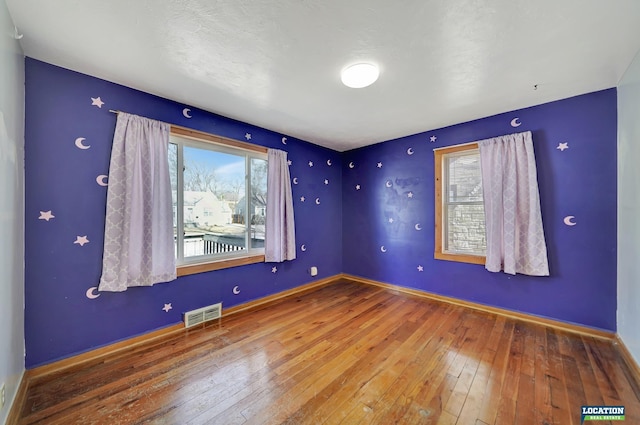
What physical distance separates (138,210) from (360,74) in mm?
2248

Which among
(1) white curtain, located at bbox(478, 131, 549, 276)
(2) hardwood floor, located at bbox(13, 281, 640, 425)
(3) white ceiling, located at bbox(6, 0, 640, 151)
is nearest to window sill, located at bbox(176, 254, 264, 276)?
Answer: (2) hardwood floor, located at bbox(13, 281, 640, 425)

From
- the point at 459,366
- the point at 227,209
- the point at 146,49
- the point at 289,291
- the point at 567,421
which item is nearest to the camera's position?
the point at 567,421

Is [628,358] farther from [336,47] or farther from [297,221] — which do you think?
[297,221]

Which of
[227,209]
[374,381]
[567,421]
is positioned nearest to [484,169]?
[567,421]

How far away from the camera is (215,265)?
272 centimetres

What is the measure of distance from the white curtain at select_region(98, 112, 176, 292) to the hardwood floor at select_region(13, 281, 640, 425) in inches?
27.3

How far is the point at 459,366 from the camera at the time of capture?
1.85 m

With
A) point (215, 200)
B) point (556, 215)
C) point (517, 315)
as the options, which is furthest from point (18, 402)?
point (556, 215)

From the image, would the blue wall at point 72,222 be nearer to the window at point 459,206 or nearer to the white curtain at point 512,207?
the window at point 459,206

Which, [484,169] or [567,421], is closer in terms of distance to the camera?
[567,421]

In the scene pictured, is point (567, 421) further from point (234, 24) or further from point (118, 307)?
point (118, 307)

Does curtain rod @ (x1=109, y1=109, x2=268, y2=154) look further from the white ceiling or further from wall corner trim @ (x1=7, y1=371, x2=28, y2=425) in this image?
wall corner trim @ (x1=7, y1=371, x2=28, y2=425)

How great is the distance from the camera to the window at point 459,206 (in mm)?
3045

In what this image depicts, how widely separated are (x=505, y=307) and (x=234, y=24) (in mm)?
3778
